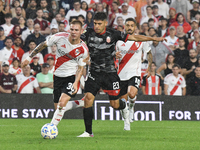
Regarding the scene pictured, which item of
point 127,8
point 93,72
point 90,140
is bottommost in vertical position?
point 90,140

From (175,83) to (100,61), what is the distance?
6.50 metres

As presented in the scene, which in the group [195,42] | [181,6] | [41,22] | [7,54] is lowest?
[7,54]

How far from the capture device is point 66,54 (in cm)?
859

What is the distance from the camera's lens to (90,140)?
7602 millimetres

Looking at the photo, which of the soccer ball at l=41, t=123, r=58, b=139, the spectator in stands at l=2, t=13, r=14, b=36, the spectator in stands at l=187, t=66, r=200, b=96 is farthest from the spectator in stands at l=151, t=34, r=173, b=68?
the soccer ball at l=41, t=123, r=58, b=139

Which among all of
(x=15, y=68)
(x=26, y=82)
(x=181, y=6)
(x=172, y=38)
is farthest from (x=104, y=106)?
(x=181, y=6)

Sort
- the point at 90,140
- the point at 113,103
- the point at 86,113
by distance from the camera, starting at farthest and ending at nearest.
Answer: the point at 113,103
the point at 86,113
the point at 90,140

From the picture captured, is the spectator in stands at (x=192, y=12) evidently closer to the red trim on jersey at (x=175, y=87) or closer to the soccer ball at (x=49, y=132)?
the red trim on jersey at (x=175, y=87)

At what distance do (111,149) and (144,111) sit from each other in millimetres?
7281

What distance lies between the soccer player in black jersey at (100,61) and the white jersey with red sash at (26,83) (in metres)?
5.98

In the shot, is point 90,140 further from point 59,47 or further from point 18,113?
point 18,113

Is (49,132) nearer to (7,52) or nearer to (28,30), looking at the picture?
(7,52)

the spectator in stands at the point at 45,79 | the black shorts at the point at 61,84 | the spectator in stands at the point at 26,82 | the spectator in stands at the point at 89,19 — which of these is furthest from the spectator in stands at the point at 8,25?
the black shorts at the point at 61,84

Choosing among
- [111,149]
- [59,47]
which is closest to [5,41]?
[59,47]
